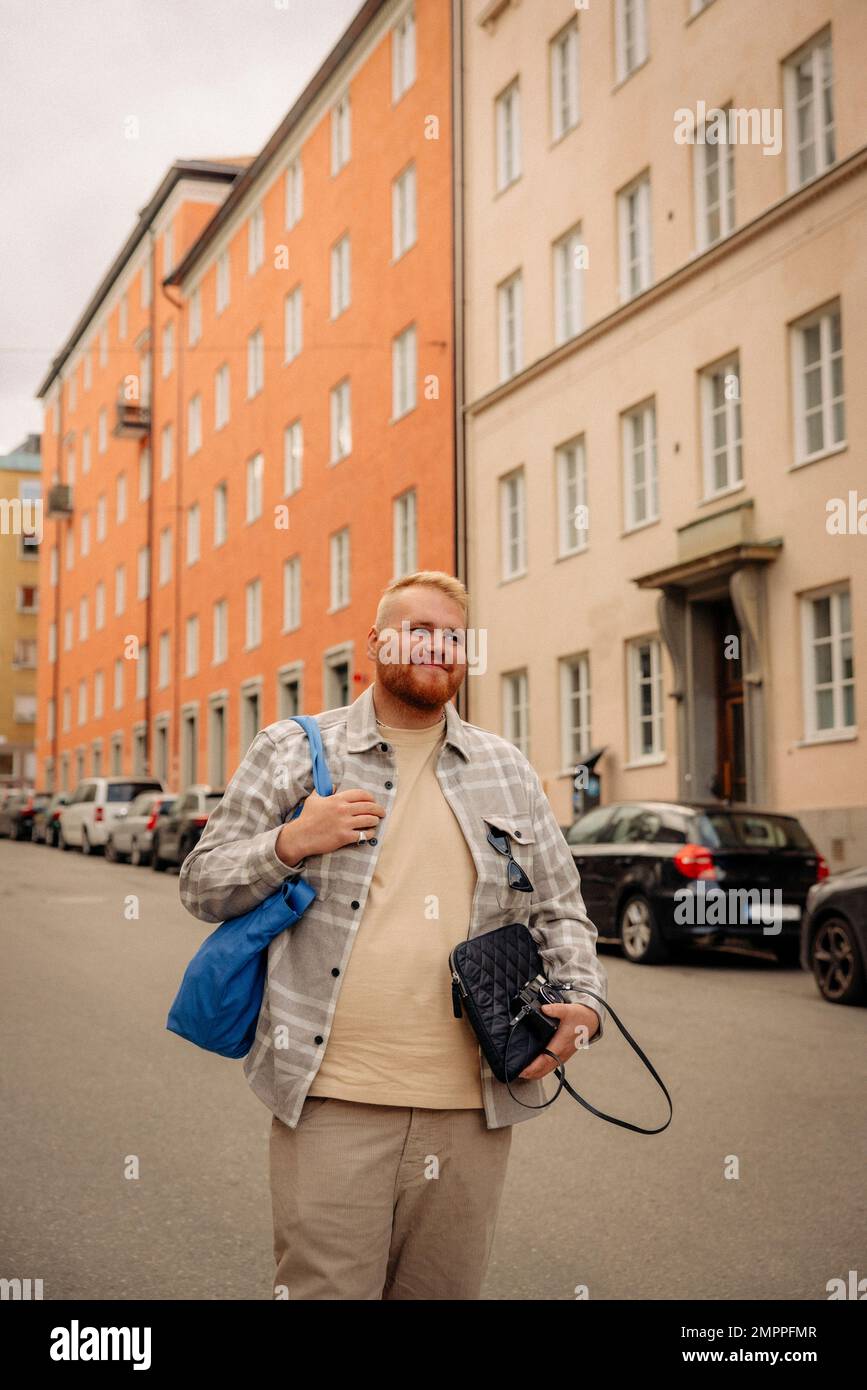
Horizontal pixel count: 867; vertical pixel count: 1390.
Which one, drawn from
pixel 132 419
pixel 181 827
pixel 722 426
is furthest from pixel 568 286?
pixel 132 419

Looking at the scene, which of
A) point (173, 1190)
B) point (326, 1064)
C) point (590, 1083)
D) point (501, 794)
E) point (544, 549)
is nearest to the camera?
point (326, 1064)

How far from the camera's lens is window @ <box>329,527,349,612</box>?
34312 mm

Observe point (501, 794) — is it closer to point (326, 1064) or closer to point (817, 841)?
point (326, 1064)

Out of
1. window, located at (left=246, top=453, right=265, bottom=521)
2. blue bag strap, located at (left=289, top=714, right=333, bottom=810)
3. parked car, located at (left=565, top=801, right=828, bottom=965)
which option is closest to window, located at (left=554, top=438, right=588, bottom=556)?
parked car, located at (left=565, top=801, right=828, bottom=965)

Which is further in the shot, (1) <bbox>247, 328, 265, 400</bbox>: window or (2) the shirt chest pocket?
(1) <bbox>247, 328, 265, 400</bbox>: window

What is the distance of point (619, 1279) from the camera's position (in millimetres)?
4805

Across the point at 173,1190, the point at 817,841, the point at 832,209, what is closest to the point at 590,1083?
the point at 173,1190

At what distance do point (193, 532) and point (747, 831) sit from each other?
34.3m

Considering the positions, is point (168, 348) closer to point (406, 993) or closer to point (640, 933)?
point (640, 933)

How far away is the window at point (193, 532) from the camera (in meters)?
45.6

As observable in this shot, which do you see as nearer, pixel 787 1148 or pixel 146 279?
pixel 787 1148

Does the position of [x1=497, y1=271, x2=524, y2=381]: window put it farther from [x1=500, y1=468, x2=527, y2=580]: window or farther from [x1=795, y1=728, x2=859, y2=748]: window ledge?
[x1=795, y1=728, x2=859, y2=748]: window ledge

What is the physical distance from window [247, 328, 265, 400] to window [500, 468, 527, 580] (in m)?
14.0
